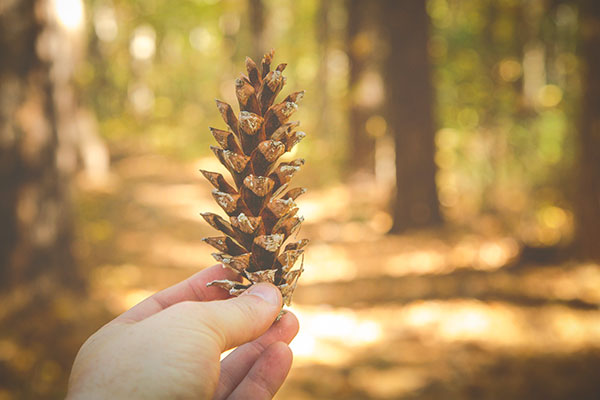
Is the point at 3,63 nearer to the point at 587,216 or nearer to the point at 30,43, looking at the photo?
the point at 30,43

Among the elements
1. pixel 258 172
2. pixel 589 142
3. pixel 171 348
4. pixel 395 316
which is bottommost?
pixel 395 316

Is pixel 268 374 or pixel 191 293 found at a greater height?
pixel 191 293

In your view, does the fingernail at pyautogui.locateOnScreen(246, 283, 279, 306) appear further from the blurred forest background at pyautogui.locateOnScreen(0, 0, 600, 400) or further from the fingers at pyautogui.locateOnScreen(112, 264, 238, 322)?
the blurred forest background at pyautogui.locateOnScreen(0, 0, 600, 400)

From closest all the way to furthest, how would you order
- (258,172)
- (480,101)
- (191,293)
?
(258,172) < (191,293) < (480,101)

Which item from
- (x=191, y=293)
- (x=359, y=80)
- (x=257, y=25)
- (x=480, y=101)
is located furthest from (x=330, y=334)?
(x=257, y=25)

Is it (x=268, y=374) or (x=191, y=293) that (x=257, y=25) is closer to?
(x=191, y=293)

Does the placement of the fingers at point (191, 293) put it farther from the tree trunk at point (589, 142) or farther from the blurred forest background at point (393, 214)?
the tree trunk at point (589, 142)

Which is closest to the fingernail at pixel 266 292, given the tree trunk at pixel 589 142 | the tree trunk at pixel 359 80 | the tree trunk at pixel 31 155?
the tree trunk at pixel 31 155
